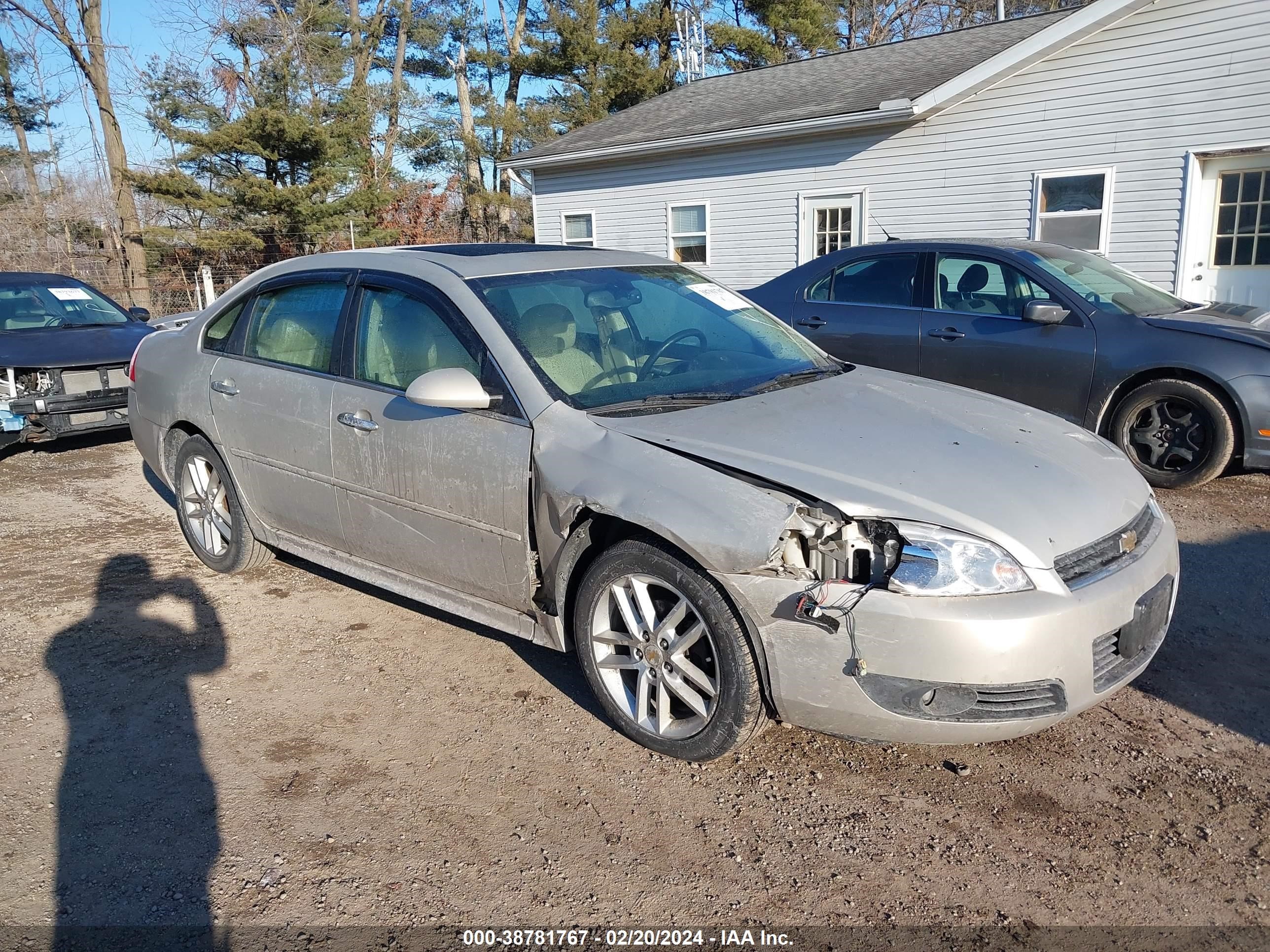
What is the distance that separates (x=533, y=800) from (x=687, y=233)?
14.3m

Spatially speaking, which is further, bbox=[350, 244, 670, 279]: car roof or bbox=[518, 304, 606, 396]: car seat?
bbox=[350, 244, 670, 279]: car roof

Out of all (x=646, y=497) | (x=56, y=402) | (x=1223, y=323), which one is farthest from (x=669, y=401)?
(x=56, y=402)

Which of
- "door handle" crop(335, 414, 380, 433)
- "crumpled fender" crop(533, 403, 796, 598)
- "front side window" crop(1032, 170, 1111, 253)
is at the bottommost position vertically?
"crumpled fender" crop(533, 403, 796, 598)

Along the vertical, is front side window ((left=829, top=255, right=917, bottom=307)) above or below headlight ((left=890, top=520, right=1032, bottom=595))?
above

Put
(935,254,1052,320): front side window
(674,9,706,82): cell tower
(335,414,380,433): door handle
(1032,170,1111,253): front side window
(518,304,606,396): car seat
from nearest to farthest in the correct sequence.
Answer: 1. (518,304,606,396): car seat
2. (335,414,380,433): door handle
3. (935,254,1052,320): front side window
4. (1032,170,1111,253): front side window
5. (674,9,706,82): cell tower

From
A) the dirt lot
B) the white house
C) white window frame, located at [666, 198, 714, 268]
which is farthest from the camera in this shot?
white window frame, located at [666, 198, 714, 268]

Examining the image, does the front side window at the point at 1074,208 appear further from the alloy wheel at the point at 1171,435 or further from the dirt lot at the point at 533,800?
the dirt lot at the point at 533,800

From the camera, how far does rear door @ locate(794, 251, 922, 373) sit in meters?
7.23

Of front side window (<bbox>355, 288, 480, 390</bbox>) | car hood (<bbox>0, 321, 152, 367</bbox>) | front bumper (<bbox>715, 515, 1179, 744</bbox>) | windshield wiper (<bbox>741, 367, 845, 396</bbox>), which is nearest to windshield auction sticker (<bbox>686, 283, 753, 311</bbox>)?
windshield wiper (<bbox>741, 367, 845, 396</bbox>)

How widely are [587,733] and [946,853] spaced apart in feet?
4.19

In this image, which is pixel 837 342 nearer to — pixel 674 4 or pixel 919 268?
pixel 919 268

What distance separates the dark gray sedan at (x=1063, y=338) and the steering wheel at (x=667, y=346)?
342 cm

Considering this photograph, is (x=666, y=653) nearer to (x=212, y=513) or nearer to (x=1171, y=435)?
(x=212, y=513)

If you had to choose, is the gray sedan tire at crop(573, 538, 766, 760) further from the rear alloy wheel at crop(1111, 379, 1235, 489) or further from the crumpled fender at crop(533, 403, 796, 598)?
the rear alloy wheel at crop(1111, 379, 1235, 489)
